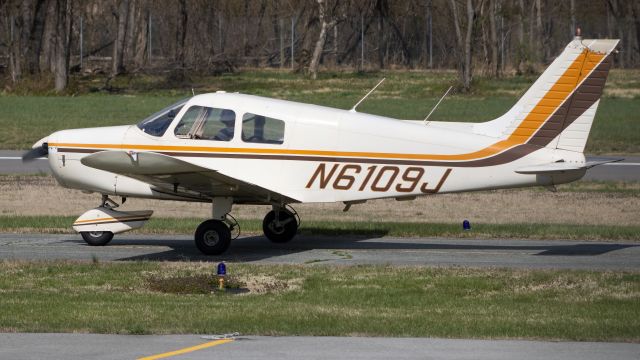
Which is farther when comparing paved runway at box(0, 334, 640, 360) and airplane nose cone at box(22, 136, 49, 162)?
airplane nose cone at box(22, 136, 49, 162)

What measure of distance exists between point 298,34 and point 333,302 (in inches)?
1912

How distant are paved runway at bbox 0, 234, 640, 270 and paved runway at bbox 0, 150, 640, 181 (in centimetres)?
891

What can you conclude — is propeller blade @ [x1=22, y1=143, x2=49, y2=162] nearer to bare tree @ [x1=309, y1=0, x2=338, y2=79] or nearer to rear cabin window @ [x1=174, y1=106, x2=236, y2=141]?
rear cabin window @ [x1=174, y1=106, x2=236, y2=141]

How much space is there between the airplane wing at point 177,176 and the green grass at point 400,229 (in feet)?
7.90

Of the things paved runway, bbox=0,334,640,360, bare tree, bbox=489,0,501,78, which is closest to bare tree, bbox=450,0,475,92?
bare tree, bbox=489,0,501,78

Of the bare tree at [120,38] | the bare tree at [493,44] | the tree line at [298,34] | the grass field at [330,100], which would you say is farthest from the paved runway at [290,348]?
the bare tree at [120,38]

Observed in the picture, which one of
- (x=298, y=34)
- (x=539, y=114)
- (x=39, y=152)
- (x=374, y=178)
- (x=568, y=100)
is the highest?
(x=298, y=34)

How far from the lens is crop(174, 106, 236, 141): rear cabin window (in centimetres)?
1487

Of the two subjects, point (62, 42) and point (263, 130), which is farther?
point (62, 42)

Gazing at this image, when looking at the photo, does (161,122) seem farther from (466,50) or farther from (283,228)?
(466,50)

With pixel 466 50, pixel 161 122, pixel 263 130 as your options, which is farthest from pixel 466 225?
pixel 466 50

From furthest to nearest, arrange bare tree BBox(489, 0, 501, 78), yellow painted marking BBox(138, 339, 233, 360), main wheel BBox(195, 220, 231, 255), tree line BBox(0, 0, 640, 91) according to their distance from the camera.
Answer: bare tree BBox(489, 0, 501, 78), tree line BBox(0, 0, 640, 91), main wheel BBox(195, 220, 231, 255), yellow painted marking BBox(138, 339, 233, 360)

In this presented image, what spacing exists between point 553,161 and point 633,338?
471cm

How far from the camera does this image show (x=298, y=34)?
194 feet
